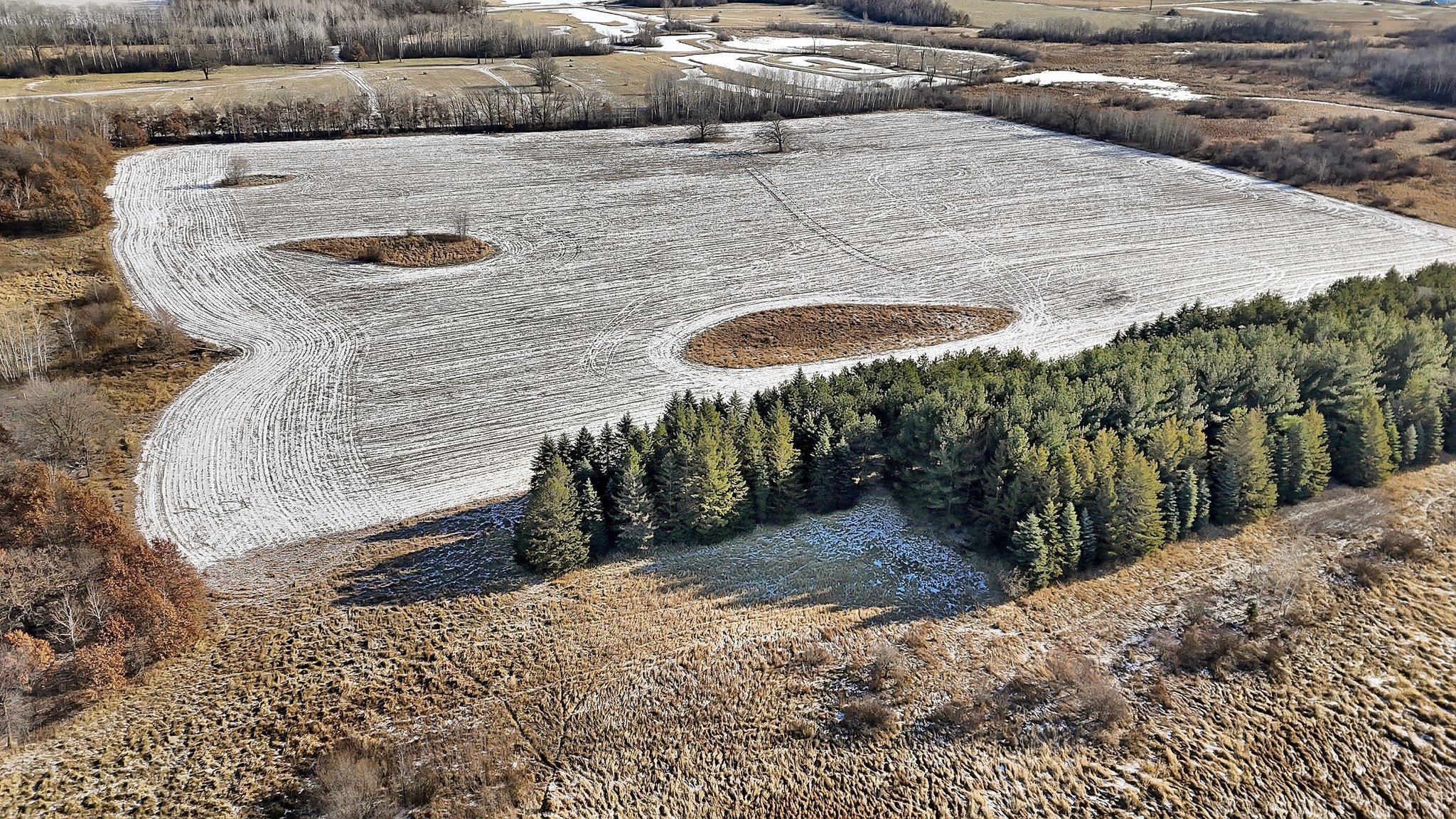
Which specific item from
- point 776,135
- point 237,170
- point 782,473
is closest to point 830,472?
point 782,473

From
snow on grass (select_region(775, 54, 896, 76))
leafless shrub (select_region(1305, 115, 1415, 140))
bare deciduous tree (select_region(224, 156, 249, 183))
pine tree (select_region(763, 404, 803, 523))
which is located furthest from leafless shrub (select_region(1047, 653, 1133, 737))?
snow on grass (select_region(775, 54, 896, 76))

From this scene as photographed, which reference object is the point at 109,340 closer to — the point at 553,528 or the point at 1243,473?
the point at 553,528

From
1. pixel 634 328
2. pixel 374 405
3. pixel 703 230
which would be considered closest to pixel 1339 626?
pixel 634 328

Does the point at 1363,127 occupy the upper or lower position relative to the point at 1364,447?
upper

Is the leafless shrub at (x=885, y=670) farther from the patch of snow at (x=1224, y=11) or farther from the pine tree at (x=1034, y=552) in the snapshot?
the patch of snow at (x=1224, y=11)

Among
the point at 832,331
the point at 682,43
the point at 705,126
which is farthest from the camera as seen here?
the point at 682,43

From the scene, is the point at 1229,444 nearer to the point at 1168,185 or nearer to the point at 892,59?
the point at 1168,185

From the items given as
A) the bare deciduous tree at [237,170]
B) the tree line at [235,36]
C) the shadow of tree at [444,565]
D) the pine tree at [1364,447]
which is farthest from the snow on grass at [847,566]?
the tree line at [235,36]
